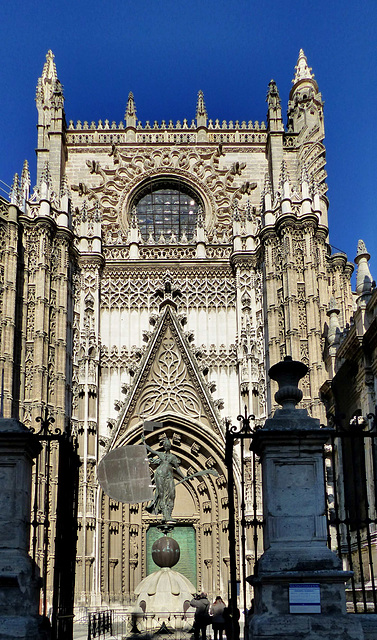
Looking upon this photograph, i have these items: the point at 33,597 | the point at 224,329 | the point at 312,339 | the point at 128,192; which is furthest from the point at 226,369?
the point at 33,597

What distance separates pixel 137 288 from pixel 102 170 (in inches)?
219

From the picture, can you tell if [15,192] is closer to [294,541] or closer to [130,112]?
[130,112]

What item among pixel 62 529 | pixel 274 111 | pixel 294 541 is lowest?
pixel 294 541

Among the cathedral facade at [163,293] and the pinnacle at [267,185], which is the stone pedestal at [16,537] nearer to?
the cathedral facade at [163,293]

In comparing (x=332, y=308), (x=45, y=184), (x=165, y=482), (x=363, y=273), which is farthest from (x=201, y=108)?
(x=165, y=482)

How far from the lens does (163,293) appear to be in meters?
28.0

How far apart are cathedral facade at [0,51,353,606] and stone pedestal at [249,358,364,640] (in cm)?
1558

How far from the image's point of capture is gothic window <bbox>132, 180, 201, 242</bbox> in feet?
101

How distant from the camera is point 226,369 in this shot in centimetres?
2711

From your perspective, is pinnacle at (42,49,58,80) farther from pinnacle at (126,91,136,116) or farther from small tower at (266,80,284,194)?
small tower at (266,80,284,194)

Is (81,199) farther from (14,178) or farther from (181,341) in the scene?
(181,341)

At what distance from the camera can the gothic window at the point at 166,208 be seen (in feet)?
101

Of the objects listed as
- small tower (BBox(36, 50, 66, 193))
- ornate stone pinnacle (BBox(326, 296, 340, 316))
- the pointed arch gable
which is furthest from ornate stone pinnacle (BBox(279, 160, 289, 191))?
small tower (BBox(36, 50, 66, 193))

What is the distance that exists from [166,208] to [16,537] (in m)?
24.0
